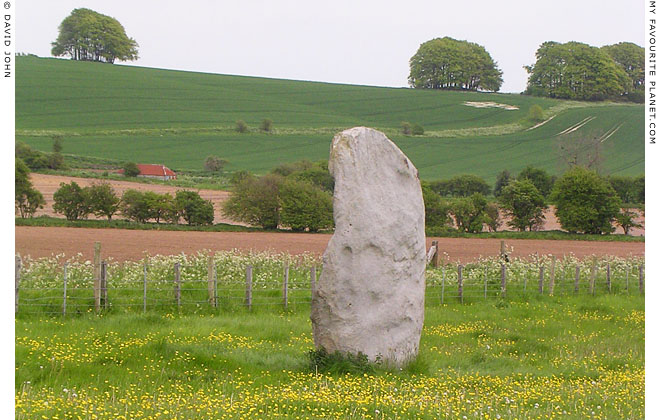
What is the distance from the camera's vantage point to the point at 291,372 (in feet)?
37.7

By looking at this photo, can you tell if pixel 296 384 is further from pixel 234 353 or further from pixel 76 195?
pixel 76 195

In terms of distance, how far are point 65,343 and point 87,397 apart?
14.4 ft

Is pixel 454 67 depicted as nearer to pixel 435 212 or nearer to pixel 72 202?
pixel 435 212

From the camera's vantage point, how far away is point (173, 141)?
81.0 m

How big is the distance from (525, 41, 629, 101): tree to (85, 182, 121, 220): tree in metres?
92.4

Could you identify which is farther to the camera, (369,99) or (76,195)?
(369,99)

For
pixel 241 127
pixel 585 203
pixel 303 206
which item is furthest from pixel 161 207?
pixel 241 127

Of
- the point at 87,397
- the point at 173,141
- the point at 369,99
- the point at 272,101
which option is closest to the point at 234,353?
the point at 87,397

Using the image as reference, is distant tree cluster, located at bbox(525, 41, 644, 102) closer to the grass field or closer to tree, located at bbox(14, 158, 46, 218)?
tree, located at bbox(14, 158, 46, 218)

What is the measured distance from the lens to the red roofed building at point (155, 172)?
6481cm

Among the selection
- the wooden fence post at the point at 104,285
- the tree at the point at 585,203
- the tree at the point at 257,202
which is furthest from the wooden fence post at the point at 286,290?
the tree at the point at 585,203

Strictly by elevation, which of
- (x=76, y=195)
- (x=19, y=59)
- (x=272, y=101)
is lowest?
(x=76, y=195)

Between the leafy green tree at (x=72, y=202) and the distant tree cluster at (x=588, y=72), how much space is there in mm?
93557

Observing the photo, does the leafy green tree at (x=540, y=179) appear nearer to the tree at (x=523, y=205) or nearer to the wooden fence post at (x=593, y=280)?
the tree at (x=523, y=205)
